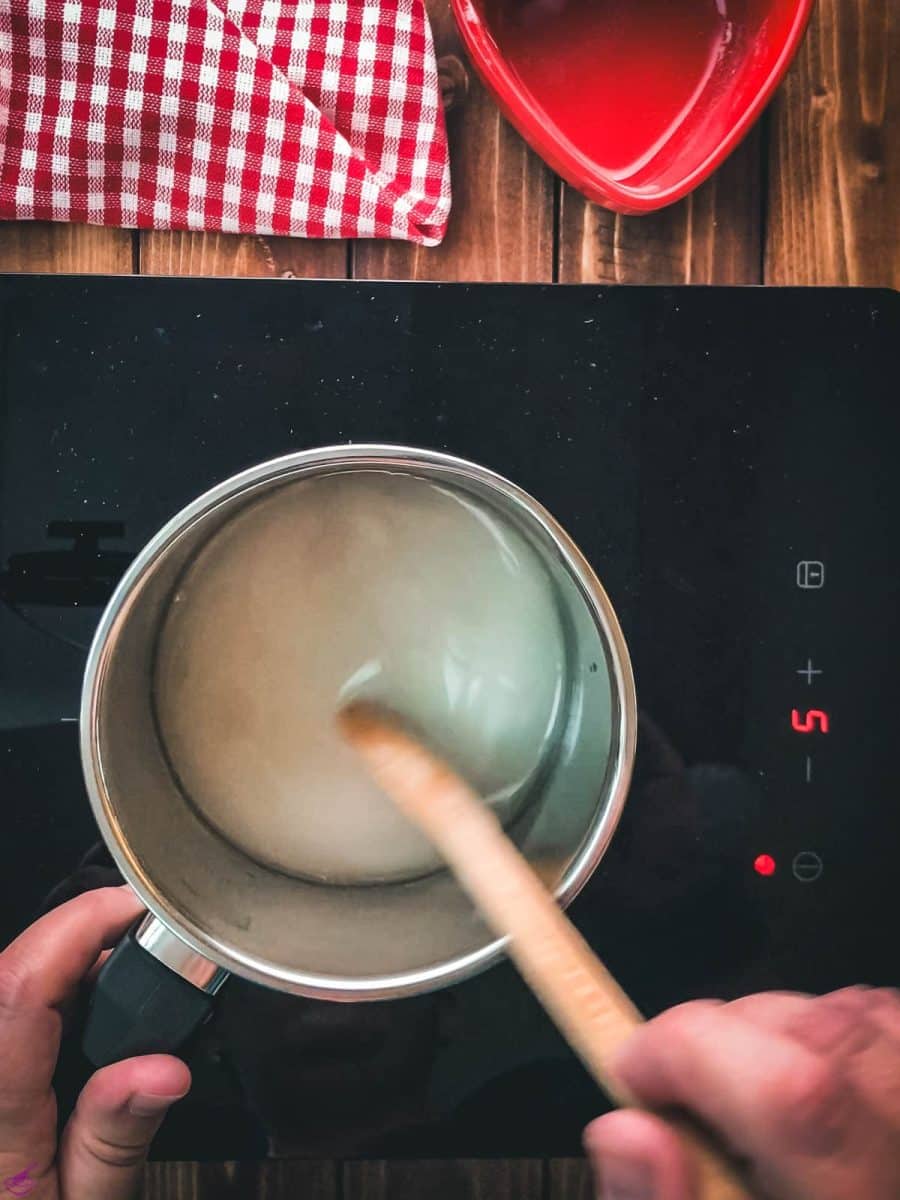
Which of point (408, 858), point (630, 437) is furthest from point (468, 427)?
point (408, 858)

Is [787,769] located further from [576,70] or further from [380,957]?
[576,70]

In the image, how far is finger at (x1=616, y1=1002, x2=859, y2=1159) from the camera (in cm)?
20

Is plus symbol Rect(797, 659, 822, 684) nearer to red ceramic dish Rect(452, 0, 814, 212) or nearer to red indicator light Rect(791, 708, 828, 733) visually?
red indicator light Rect(791, 708, 828, 733)

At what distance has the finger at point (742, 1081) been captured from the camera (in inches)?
8.0

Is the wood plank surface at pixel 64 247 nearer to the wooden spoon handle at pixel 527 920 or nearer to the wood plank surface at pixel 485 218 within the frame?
the wood plank surface at pixel 485 218

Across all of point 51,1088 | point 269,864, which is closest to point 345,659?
point 269,864

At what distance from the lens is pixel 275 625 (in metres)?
0.37

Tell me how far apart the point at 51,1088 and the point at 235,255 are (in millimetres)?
320

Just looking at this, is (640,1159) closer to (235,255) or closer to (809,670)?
(809,670)

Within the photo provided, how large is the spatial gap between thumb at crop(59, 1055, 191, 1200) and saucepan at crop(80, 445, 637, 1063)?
12mm

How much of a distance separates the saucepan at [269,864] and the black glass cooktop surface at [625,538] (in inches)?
1.0

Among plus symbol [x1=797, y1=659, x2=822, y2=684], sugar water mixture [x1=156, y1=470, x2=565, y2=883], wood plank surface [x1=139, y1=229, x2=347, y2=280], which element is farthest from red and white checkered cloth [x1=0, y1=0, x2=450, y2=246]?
plus symbol [x1=797, y1=659, x2=822, y2=684]

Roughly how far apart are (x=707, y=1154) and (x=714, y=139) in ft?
1.06

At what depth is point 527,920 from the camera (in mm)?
282
